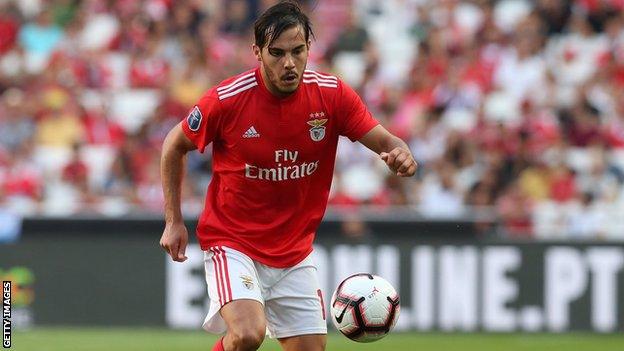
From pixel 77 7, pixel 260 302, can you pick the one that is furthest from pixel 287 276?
pixel 77 7

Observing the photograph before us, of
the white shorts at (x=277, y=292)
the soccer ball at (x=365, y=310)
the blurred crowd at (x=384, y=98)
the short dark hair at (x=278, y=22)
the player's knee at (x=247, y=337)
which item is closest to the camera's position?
the player's knee at (x=247, y=337)

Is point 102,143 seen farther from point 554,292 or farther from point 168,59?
point 554,292

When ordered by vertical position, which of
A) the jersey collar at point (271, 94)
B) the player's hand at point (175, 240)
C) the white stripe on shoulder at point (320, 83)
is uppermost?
the white stripe on shoulder at point (320, 83)

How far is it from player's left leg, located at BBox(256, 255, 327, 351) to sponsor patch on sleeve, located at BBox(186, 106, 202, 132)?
2.87 ft

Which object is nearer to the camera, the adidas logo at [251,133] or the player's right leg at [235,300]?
the player's right leg at [235,300]

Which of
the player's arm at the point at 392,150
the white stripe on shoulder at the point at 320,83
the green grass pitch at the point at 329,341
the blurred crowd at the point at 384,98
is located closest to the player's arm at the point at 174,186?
the white stripe on shoulder at the point at 320,83

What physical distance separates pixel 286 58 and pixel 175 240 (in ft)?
3.97

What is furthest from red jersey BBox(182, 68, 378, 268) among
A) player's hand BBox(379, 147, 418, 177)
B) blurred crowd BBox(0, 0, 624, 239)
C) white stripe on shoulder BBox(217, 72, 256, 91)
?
blurred crowd BBox(0, 0, 624, 239)

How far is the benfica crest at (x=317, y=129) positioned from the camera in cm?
771

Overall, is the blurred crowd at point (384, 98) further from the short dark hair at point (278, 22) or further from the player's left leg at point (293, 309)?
the short dark hair at point (278, 22)

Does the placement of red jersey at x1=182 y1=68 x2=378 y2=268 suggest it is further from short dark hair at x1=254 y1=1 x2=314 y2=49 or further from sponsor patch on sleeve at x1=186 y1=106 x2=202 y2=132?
short dark hair at x1=254 y1=1 x2=314 y2=49

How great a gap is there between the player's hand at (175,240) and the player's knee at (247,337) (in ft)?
2.02

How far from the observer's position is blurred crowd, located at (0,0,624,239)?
50.9 ft

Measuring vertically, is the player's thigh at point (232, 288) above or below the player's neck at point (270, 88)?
below
